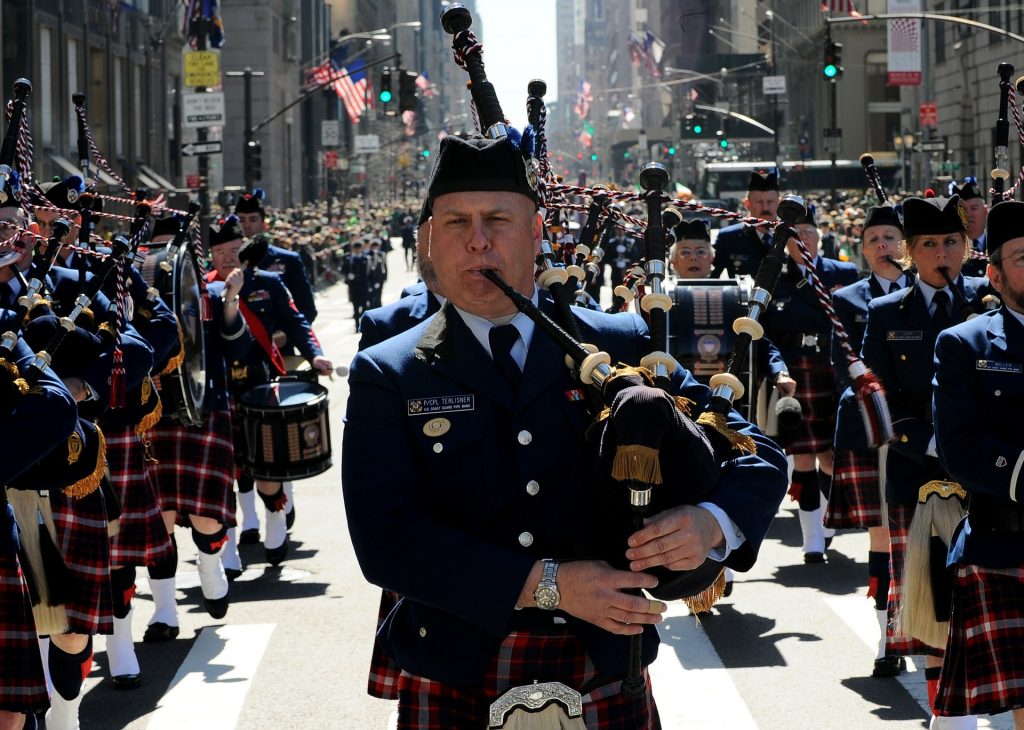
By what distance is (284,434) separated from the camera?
30.1 feet

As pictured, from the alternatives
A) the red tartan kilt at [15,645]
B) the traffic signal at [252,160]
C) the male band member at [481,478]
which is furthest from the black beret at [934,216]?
the traffic signal at [252,160]

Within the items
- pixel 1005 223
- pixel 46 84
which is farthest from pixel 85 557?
pixel 46 84

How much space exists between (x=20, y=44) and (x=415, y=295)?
27.9 meters

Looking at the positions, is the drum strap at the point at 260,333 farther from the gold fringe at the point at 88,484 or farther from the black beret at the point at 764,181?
the gold fringe at the point at 88,484

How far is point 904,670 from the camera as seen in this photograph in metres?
7.16

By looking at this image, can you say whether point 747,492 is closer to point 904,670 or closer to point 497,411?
point 497,411

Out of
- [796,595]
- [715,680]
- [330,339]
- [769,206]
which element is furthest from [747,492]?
[330,339]

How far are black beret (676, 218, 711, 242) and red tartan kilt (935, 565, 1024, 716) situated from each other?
5.10 meters

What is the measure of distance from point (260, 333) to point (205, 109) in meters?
17.2

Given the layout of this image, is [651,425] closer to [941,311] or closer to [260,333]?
[941,311]

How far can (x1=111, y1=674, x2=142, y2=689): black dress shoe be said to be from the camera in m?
7.07

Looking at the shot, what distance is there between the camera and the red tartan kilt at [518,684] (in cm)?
325

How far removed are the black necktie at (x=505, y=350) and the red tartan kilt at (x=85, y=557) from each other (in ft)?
9.51

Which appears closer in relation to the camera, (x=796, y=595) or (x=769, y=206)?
(x=796, y=595)
